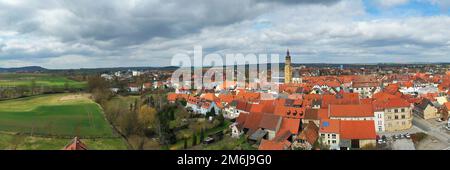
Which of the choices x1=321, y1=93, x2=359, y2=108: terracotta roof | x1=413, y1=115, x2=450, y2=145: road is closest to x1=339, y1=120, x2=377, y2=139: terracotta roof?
x1=413, y1=115, x2=450, y2=145: road

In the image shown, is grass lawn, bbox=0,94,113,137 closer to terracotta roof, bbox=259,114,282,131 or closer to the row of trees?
the row of trees

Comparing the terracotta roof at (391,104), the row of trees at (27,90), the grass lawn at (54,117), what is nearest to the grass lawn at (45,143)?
the grass lawn at (54,117)

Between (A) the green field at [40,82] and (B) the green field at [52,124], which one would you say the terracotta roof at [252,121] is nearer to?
(B) the green field at [52,124]

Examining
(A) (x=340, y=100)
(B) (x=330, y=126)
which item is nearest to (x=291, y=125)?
(B) (x=330, y=126)

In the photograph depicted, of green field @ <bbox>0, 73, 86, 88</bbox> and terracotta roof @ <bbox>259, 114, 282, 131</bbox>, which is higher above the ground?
green field @ <bbox>0, 73, 86, 88</bbox>

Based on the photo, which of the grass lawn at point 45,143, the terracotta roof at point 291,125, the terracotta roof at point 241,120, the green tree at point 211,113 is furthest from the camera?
the green tree at point 211,113

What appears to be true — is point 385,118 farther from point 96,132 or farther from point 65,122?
point 65,122
